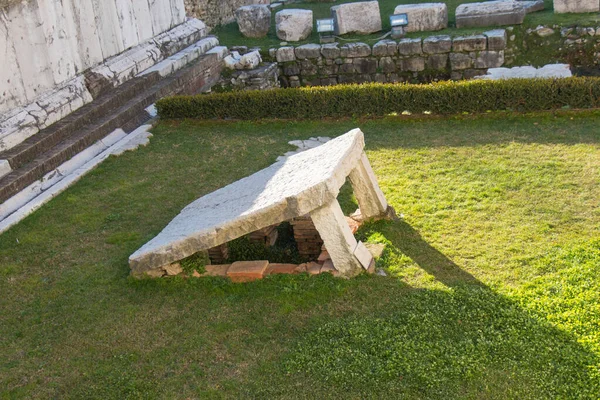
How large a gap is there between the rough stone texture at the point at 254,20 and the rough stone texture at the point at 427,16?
111 inches

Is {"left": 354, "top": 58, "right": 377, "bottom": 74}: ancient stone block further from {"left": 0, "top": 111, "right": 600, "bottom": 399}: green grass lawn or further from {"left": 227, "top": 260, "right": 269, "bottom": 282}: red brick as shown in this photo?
{"left": 227, "top": 260, "right": 269, "bottom": 282}: red brick

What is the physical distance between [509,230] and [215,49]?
322 inches

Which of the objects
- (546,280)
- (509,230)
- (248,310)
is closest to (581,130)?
(509,230)

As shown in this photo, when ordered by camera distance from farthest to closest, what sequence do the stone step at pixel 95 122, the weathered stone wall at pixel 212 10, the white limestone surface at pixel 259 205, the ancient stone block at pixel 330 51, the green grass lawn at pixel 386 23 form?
the weathered stone wall at pixel 212 10 → the ancient stone block at pixel 330 51 → the green grass lawn at pixel 386 23 → the stone step at pixel 95 122 → the white limestone surface at pixel 259 205

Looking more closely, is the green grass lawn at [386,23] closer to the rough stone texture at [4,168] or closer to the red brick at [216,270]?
the rough stone texture at [4,168]

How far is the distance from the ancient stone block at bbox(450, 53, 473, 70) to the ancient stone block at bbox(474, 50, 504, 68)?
13cm

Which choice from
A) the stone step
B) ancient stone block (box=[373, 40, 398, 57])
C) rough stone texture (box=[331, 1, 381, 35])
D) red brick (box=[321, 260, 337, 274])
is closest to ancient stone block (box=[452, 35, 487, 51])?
ancient stone block (box=[373, 40, 398, 57])

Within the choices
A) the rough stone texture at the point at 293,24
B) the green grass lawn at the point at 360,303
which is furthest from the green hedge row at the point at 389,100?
the rough stone texture at the point at 293,24

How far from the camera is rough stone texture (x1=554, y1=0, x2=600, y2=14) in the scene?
12094mm

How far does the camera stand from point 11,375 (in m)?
4.31

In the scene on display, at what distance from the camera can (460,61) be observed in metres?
11.9

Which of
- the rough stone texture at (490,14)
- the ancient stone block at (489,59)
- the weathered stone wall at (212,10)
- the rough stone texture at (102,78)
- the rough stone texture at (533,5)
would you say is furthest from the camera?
the weathered stone wall at (212,10)

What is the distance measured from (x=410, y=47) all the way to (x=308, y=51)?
197 cm

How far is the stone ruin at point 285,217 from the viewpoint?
4.84 metres
